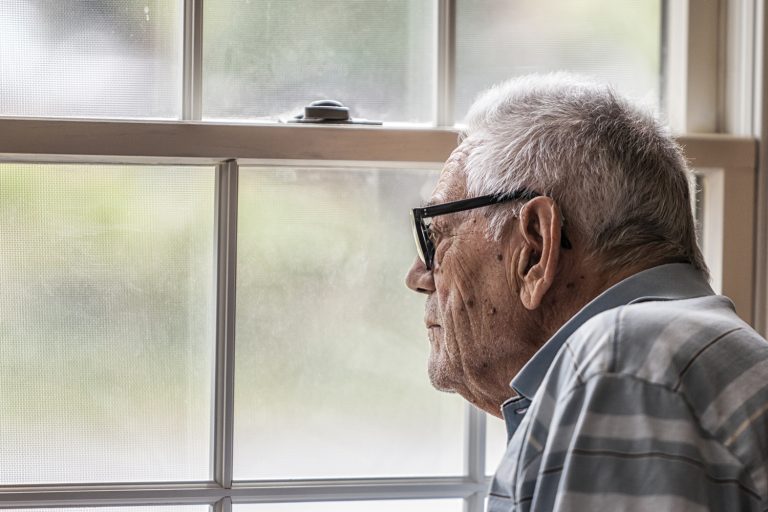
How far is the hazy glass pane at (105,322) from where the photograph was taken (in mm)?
1439

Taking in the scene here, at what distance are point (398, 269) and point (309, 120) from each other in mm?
299

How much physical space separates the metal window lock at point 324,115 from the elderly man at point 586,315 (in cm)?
28

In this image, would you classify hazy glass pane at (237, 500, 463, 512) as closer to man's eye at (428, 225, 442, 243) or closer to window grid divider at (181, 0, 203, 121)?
man's eye at (428, 225, 442, 243)

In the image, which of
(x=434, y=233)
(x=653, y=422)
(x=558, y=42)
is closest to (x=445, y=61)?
(x=558, y=42)

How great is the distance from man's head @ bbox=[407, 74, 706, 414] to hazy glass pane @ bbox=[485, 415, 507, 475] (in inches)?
12.4

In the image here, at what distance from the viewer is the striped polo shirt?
0.78 meters

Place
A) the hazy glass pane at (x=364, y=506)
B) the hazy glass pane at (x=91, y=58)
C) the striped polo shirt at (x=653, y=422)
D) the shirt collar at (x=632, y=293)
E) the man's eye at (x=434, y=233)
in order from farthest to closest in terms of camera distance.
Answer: the hazy glass pane at (x=364, y=506), the hazy glass pane at (x=91, y=58), the man's eye at (x=434, y=233), the shirt collar at (x=632, y=293), the striped polo shirt at (x=653, y=422)

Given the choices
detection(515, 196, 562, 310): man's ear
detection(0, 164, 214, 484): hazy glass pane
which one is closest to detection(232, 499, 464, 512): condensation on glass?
detection(0, 164, 214, 484): hazy glass pane

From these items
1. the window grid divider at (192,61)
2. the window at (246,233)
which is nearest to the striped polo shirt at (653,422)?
the window at (246,233)

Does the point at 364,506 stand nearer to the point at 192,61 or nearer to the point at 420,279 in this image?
the point at 420,279

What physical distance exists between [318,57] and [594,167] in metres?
0.60

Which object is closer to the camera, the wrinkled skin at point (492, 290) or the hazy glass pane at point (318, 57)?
the wrinkled skin at point (492, 290)

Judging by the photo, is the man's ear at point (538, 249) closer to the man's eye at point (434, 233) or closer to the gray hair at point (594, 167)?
the gray hair at point (594, 167)

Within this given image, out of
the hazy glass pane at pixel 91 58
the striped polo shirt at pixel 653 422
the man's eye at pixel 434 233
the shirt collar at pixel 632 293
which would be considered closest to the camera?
the striped polo shirt at pixel 653 422
